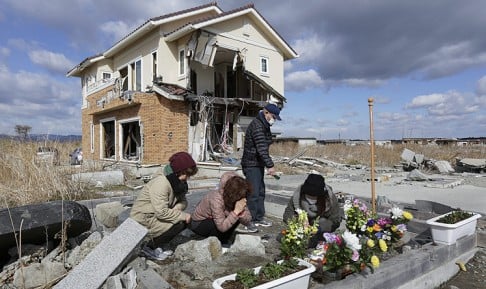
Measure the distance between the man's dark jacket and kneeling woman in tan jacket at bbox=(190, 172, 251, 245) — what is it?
1.24 meters

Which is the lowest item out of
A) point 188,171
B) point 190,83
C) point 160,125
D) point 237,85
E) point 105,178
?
point 105,178

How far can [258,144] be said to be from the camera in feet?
15.3

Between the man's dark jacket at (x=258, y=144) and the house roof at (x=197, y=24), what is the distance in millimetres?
8269

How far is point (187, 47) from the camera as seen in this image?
40.7 ft

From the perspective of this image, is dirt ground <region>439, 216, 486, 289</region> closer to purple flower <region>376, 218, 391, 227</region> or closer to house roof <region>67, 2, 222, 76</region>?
purple flower <region>376, 218, 391, 227</region>

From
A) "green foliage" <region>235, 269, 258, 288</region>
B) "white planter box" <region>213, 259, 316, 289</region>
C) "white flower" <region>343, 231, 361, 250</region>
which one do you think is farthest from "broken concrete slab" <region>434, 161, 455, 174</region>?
"green foliage" <region>235, 269, 258, 288</region>

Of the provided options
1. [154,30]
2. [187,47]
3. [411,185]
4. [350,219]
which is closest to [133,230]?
[350,219]

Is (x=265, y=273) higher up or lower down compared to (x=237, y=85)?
lower down

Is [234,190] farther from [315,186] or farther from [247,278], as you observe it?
[247,278]

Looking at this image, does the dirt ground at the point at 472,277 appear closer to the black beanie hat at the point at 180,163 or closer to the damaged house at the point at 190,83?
the black beanie hat at the point at 180,163

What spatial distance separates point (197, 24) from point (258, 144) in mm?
8590

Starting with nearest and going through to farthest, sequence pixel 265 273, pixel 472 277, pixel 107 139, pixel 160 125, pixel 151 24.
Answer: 1. pixel 265 273
2. pixel 472 277
3. pixel 160 125
4. pixel 151 24
5. pixel 107 139

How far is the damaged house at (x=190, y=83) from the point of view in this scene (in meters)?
12.2

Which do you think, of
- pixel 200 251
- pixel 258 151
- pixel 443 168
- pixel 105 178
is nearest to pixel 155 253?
pixel 200 251
